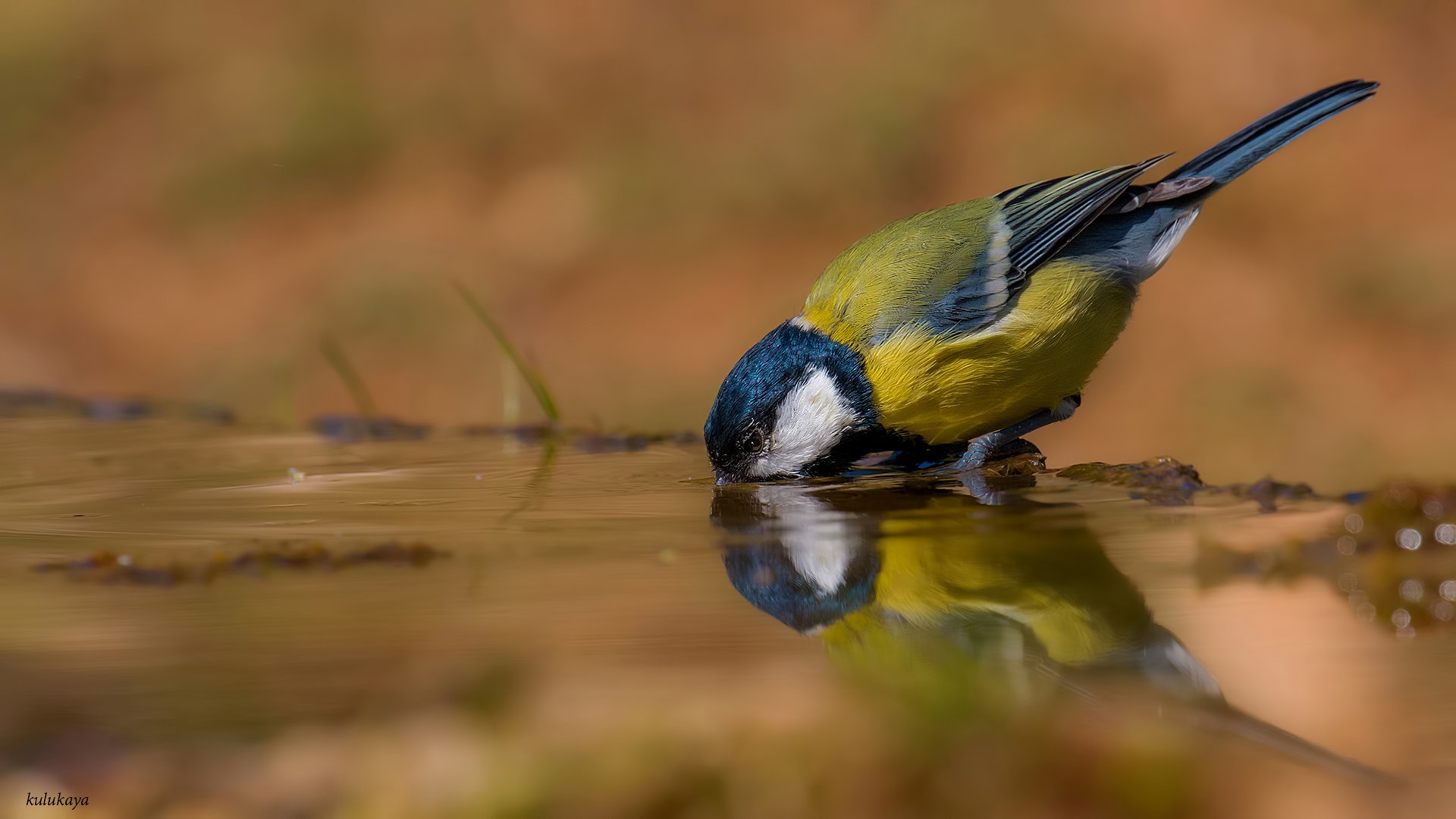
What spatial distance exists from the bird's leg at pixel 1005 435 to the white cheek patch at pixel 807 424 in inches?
15.9

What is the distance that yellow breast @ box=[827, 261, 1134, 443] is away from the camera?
313cm

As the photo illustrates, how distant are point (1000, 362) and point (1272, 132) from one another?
46.3 inches

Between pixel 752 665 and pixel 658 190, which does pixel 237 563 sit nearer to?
pixel 752 665

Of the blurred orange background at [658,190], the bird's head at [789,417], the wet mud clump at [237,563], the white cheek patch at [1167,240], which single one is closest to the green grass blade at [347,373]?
the blurred orange background at [658,190]

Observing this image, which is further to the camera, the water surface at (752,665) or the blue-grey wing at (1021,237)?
the blue-grey wing at (1021,237)

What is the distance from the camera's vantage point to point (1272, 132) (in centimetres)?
357

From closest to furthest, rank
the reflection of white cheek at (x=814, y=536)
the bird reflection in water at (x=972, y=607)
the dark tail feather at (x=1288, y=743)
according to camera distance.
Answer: the dark tail feather at (x=1288, y=743)
the bird reflection in water at (x=972, y=607)
the reflection of white cheek at (x=814, y=536)

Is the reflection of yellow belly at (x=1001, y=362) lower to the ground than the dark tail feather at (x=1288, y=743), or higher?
higher

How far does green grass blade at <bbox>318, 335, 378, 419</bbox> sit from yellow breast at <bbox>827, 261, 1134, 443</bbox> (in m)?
2.84

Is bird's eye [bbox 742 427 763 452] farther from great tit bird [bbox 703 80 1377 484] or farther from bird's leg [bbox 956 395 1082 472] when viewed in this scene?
bird's leg [bbox 956 395 1082 472]

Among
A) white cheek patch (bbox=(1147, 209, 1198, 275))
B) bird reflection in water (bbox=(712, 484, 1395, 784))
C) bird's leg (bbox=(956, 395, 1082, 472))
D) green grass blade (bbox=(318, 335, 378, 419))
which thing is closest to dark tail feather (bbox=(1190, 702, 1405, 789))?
bird reflection in water (bbox=(712, 484, 1395, 784))

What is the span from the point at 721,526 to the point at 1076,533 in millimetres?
708

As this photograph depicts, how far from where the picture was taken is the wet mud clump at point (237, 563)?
7.14 ft

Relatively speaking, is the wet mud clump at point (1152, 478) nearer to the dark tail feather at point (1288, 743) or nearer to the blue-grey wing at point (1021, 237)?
the blue-grey wing at point (1021, 237)
